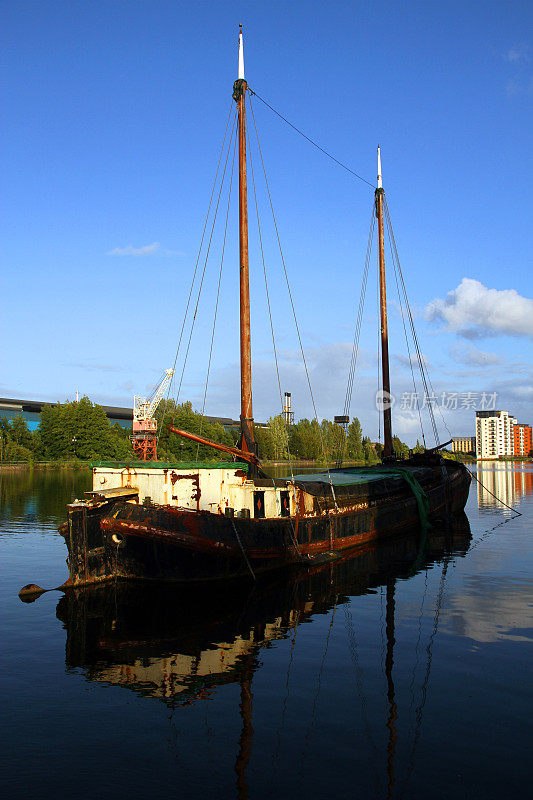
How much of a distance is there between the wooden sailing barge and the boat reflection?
0.69 metres

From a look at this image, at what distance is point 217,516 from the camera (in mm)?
17719

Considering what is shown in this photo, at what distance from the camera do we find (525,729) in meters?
9.06

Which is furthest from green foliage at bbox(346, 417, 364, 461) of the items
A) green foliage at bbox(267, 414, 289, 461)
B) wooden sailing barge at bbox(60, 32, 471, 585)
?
wooden sailing barge at bbox(60, 32, 471, 585)

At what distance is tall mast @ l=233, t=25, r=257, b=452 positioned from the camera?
74.6 ft

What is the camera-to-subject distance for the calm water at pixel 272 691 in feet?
25.4

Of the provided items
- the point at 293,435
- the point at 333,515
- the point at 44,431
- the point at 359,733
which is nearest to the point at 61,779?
the point at 359,733

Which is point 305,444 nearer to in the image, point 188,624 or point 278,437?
point 278,437

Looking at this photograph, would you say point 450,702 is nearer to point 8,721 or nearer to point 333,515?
point 8,721

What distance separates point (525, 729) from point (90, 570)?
12.8 metres

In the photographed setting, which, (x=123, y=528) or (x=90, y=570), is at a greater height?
(x=123, y=528)

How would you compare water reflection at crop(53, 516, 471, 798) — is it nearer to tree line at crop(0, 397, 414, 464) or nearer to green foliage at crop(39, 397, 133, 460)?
tree line at crop(0, 397, 414, 464)

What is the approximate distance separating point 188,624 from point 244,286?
1425 cm

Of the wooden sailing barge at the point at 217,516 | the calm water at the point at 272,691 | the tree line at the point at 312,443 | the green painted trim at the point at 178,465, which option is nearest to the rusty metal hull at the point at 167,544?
the wooden sailing barge at the point at 217,516

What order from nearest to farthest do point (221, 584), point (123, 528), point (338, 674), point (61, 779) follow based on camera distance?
point (61, 779) → point (338, 674) → point (123, 528) → point (221, 584)
